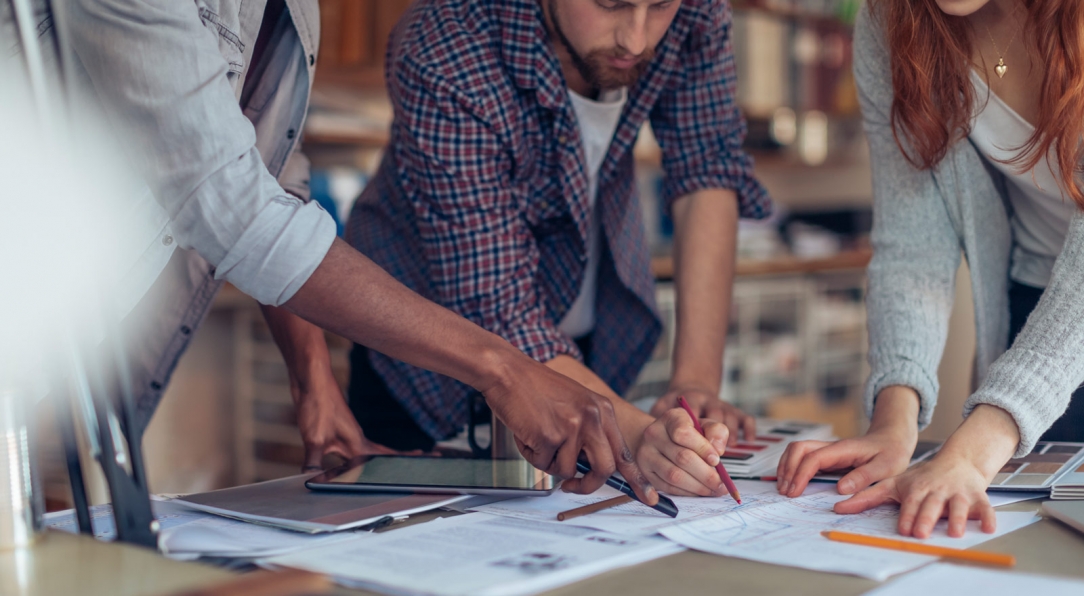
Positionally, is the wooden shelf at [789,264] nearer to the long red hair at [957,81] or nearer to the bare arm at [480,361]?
the long red hair at [957,81]

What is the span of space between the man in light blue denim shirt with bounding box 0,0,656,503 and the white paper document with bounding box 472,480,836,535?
23mm

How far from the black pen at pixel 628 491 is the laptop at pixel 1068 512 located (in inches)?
12.4

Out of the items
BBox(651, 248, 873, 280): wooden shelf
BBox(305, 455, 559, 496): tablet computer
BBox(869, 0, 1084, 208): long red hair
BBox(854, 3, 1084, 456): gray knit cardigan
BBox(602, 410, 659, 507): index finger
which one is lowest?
BBox(305, 455, 559, 496): tablet computer

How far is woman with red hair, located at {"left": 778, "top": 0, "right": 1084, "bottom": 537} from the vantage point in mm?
939

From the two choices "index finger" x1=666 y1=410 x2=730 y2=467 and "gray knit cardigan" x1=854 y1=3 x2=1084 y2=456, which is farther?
"gray knit cardigan" x1=854 y1=3 x2=1084 y2=456

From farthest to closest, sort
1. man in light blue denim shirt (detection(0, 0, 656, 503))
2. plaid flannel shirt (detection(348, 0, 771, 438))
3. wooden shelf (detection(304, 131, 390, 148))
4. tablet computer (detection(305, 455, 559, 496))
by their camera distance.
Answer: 1. wooden shelf (detection(304, 131, 390, 148))
2. plaid flannel shirt (detection(348, 0, 771, 438))
3. tablet computer (detection(305, 455, 559, 496))
4. man in light blue denim shirt (detection(0, 0, 656, 503))

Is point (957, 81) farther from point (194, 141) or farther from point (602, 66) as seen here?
point (194, 141)

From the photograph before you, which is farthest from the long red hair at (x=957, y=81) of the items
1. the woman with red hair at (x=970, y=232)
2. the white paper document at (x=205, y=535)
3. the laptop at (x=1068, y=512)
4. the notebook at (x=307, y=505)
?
the white paper document at (x=205, y=535)

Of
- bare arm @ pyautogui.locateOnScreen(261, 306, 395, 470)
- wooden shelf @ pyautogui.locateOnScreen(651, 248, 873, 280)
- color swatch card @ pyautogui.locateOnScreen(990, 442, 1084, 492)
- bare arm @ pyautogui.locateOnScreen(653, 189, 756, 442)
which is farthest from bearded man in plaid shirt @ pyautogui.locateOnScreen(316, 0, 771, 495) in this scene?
wooden shelf @ pyautogui.locateOnScreen(651, 248, 873, 280)

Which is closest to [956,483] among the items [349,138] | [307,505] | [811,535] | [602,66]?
[811,535]

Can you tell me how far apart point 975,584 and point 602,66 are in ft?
2.63

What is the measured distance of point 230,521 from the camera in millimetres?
827

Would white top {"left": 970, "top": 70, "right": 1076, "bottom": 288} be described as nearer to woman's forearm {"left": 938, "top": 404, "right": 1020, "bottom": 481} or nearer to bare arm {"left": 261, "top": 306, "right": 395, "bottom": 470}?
woman's forearm {"left": 938, "top": 404, "right": 1020, "bottom": 481}

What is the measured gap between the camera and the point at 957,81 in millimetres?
1112
